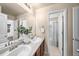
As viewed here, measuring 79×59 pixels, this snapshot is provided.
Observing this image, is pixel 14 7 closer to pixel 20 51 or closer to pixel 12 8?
pixel 12 8

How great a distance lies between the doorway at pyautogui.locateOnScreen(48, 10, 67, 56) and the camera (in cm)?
191

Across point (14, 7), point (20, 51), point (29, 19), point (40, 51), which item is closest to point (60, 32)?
point (40, 51)

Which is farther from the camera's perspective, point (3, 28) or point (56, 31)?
point (56, 31)

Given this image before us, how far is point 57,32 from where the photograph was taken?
1.94 meters

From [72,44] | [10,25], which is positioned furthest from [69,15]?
[10,25]

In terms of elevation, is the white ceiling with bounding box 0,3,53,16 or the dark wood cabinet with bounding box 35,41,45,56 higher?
the white ceiling with bounding box 0,3,53,16

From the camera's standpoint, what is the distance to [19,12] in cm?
187

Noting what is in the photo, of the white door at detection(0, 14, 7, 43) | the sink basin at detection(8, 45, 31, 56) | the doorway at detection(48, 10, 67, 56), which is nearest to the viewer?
the white door at detection(0, 14, 7, 43)

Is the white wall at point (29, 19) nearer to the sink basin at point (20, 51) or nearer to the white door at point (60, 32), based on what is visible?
the sink basin at point (20, 51)

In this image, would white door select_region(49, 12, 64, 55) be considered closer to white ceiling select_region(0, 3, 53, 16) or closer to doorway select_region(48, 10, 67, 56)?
doorway select_region(48, 10, 67, 56)

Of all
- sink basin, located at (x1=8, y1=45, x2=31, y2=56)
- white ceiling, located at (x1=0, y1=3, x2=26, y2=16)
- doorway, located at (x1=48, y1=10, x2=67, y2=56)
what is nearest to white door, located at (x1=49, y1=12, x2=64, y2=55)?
doorway, located at (x1=48, y1=10, x2=67, y2=56)

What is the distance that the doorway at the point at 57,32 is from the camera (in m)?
1.91

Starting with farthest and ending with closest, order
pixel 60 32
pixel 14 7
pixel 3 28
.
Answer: pixel 60 32 → pixel 14 7 → pixel 3 28

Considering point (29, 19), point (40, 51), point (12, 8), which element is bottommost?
point (40, 51)
